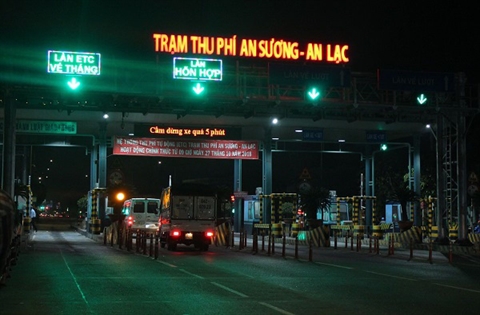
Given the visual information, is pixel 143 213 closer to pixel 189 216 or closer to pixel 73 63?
pixel 189 216

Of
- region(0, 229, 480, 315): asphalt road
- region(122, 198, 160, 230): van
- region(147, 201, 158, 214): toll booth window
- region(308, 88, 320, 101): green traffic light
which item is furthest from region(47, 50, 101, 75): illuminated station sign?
region(147, 201, 158, 214): toll booth window

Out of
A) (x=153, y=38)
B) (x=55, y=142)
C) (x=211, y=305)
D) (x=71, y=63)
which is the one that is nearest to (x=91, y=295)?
(x=211, y=305)

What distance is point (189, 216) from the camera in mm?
28984

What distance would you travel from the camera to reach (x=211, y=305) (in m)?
11.8

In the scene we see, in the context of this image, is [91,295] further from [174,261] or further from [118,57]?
[118,57]

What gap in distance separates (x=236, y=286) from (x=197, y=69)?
47.3 feet

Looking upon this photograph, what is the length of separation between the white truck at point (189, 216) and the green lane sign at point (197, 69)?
4.83 m

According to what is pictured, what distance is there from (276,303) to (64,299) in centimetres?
367

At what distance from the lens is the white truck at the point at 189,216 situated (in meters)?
28.4

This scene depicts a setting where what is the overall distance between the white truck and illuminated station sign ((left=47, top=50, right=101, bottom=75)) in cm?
605

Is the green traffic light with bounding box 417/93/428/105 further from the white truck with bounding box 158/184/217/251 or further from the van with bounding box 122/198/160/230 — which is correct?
the van with bounding box 122/198/160/230

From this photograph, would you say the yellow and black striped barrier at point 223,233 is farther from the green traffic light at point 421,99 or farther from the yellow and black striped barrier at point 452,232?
the green traffic light at point 421,99

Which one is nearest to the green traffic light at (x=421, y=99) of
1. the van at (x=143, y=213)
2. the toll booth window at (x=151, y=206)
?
the van at (x=143, y=213)

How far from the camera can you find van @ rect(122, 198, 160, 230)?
124 feet
